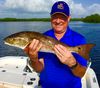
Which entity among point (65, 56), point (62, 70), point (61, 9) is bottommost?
point (62, 70)

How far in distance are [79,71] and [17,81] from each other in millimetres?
3741

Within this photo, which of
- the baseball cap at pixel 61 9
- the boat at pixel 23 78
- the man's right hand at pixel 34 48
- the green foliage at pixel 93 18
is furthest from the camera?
the green foliage at pixel 93 18

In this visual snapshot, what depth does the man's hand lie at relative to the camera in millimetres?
3480

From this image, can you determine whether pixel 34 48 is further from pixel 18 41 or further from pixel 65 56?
pixel 65 56

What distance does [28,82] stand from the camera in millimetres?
7059

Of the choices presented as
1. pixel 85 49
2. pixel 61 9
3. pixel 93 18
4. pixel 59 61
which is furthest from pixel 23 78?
pixel 93 18

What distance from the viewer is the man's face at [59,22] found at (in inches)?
151

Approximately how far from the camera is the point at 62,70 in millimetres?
3818

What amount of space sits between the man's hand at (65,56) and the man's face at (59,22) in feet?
1.18

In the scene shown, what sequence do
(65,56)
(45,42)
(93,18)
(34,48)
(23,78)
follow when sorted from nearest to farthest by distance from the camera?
1. (65,56)
2. (34,48)
3. (45,42)
4. (23,78)
5. (93,18)

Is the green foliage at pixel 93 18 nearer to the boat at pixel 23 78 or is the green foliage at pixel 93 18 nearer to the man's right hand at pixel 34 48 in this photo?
the boat at pixel 23 78

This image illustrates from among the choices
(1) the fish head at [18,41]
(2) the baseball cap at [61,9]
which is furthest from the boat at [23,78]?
(2) the baseball cap at [61,9]

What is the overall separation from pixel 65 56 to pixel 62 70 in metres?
0.41

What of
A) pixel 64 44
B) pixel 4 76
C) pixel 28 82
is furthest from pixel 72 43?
pixel 4 76
